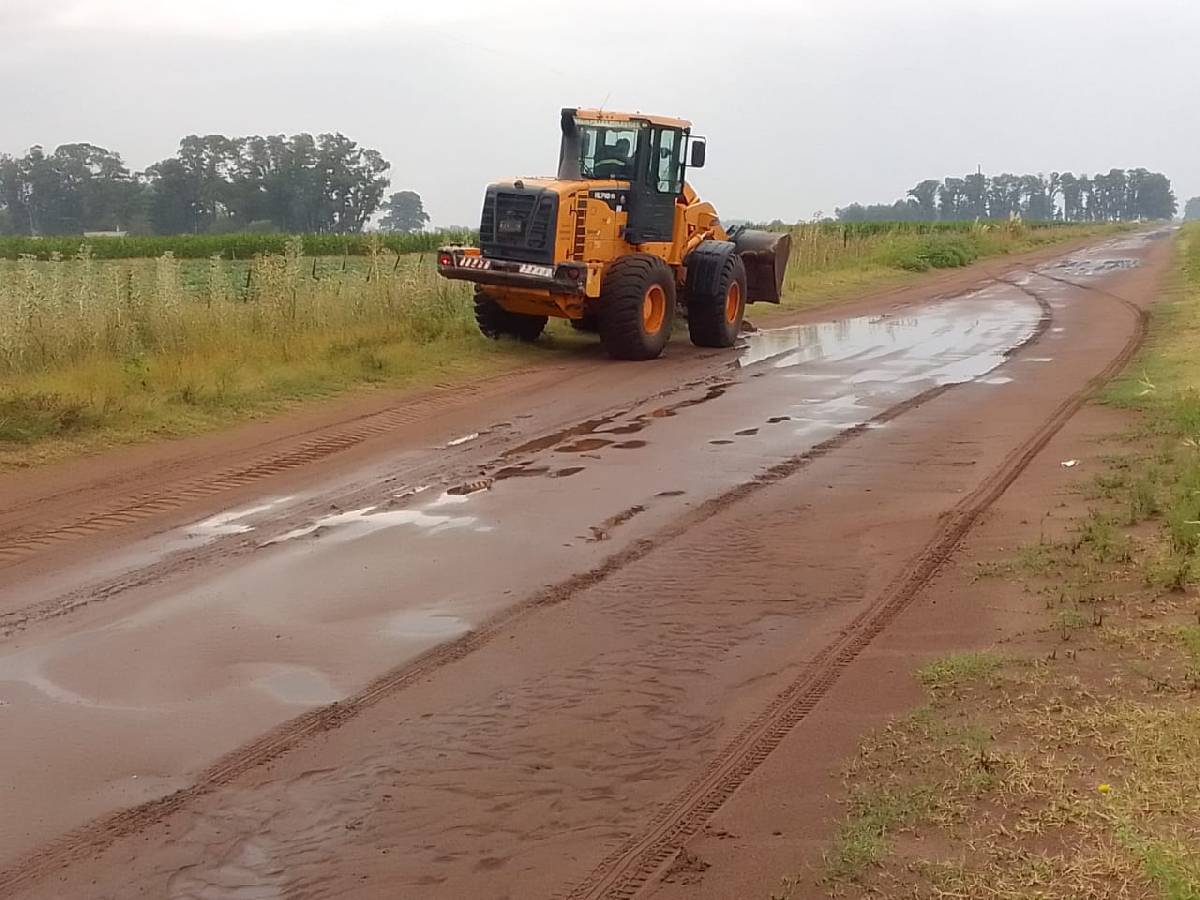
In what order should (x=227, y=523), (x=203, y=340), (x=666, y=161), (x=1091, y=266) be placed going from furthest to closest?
(x=1091, y=266) → (x=666, y=161) → (x=203, y=340) → (x=227, y=523)

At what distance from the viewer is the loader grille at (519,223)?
1612cm

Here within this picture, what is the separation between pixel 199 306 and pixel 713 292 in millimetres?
6717

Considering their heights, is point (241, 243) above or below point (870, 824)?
above

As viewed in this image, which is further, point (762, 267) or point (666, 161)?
point (762, 267)

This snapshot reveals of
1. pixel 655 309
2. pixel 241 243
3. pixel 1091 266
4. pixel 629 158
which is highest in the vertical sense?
pixel 629 158

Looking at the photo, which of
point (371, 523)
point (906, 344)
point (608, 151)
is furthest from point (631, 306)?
point (371, 523)

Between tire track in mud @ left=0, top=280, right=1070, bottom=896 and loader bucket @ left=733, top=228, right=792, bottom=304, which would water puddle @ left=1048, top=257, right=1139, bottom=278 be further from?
tire track in mud @ left=0, top=280, right=1070, bottom=896

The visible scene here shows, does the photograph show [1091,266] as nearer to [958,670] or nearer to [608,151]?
[608,151]

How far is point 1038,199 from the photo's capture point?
171 metres

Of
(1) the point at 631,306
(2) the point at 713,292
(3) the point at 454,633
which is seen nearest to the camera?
(3) the point at 454,633

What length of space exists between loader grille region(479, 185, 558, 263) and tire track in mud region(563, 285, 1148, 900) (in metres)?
8.13

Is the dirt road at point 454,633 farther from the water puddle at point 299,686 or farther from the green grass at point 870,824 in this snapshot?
the green grass at point 870,824

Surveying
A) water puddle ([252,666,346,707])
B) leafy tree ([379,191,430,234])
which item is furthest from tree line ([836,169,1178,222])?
water puddle ([252,666,346,707])

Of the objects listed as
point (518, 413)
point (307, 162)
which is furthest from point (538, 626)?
point (307, 162)
